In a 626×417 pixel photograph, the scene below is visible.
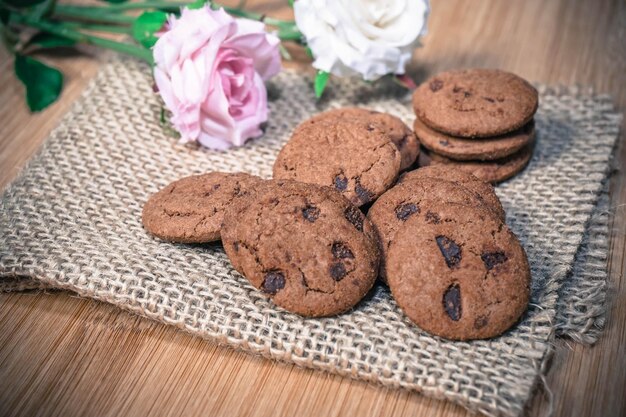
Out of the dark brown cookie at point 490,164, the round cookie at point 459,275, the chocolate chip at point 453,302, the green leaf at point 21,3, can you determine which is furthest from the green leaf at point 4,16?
the chocolate chip at point 453,302

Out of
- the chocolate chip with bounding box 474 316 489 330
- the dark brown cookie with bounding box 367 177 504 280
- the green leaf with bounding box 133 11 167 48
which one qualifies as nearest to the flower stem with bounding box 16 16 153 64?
the green leaf with bounding box 133 11 167 48

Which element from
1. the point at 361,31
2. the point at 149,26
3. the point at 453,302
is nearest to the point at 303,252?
the point at 453,302

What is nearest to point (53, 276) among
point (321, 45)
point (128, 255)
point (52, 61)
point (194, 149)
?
point (128, 255)

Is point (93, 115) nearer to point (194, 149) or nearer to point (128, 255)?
point (194, 149)

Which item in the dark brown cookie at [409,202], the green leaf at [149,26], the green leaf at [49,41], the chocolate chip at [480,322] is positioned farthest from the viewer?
the green leaf at [49,41]

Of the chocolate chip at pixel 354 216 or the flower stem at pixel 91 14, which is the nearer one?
the chocolate chip at pixel 354 216

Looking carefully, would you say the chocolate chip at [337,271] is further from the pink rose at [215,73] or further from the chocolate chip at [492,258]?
the pink rose at [215,73]
